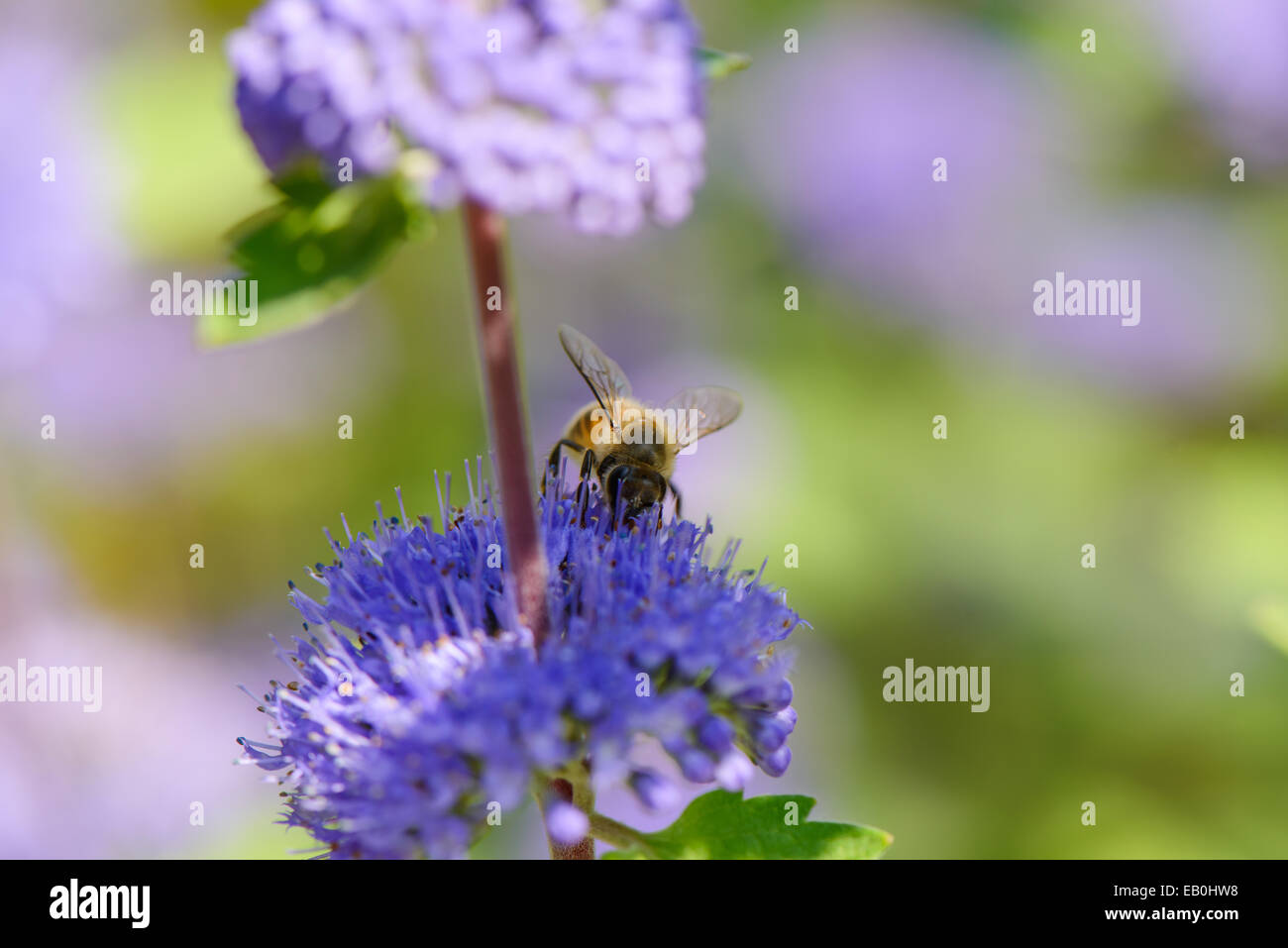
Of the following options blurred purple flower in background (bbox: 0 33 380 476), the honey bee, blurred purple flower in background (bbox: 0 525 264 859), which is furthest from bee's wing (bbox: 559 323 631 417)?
blurred purple flower in background (bbox: 0 33 380 476)

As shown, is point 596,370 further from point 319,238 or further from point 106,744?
point 106,744

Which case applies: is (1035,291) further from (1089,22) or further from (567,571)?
(567,571)

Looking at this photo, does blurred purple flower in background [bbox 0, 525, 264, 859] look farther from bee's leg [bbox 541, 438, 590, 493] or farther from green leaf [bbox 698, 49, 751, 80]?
green leaf [bbox 698, 49, 751, 80]

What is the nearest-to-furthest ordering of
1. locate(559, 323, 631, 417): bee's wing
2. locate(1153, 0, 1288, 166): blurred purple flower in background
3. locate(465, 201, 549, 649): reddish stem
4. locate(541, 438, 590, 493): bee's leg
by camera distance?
locate(465, 201, 549, 649): reddish stem
locate(541, 438, 590, 493): bee's leg
locate(559, 323, 631, 417): bee's wing
locate(1153, 0, 1288, 166): blurred purple flower in background

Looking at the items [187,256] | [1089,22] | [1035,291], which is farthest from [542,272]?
[1089,22]

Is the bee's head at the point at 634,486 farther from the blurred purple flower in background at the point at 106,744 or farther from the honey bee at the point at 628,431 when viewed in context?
the blurred purple flower in background at the point at 106,744

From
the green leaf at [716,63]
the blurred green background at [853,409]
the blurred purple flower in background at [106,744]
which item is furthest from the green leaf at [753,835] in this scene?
the blurred purple flower in background at [106,744]

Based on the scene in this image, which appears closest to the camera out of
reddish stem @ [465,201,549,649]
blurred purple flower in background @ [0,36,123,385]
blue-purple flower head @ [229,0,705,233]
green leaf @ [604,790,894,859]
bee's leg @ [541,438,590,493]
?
blue-purple flower head @ [229,0,705,233]
